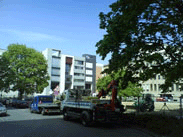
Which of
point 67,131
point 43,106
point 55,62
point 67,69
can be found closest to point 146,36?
point 67,131

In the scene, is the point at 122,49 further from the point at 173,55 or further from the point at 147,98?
the point at 147,98

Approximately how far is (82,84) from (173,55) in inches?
3154

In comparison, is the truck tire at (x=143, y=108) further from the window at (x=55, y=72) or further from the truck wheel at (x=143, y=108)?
the window at (x=55, y=72)

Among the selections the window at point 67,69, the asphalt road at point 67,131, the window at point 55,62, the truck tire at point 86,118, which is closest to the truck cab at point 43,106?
the asphalt road at point 67,131

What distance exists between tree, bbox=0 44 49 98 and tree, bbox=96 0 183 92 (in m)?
30.9

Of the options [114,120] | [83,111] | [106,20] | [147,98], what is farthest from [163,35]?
[147,98]

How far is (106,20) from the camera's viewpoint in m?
13.7

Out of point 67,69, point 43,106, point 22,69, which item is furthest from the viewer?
point 67,69

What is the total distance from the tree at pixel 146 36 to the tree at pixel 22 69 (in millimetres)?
30928

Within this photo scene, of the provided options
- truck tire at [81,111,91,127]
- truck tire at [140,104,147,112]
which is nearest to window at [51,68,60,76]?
truck tire at [140,104,147,112]

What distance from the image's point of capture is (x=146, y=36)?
11.1 meters

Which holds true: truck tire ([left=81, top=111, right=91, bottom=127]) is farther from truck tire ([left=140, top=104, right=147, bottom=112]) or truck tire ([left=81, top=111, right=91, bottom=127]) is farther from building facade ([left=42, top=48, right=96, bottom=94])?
building facade ([left=42, top=48, right=96, bottom=94])

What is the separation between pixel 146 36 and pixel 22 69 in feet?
115

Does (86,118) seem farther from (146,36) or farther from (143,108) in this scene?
(143,108)
